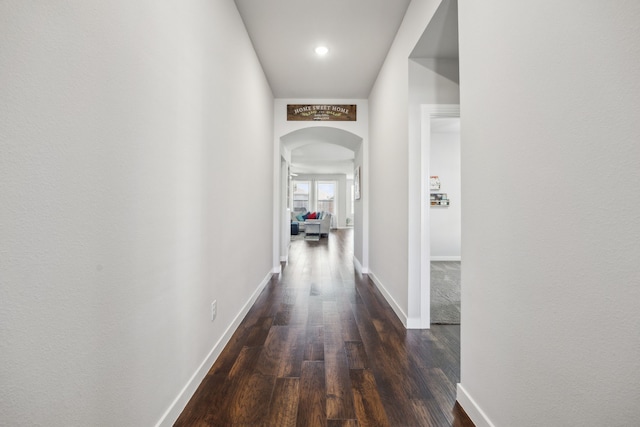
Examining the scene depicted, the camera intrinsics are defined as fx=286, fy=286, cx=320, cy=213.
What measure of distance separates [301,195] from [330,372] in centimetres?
1204

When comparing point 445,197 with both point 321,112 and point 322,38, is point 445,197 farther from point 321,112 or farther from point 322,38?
point 322,38

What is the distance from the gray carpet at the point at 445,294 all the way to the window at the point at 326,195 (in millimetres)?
8597

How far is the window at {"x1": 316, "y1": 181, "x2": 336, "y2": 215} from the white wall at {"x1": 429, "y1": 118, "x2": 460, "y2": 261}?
7.85m

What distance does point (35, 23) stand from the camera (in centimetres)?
71

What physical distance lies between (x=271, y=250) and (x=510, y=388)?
363cm

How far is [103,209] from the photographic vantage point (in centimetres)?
93

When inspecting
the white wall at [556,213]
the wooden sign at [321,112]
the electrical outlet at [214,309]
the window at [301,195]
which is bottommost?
the electrical outlet at [214,309]

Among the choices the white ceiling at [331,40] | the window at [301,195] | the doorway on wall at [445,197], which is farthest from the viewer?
the window at [301,195]

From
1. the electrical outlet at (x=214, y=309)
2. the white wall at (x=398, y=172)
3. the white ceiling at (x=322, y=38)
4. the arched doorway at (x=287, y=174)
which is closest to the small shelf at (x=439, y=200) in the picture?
the arched doorway at (x=287, y=174)

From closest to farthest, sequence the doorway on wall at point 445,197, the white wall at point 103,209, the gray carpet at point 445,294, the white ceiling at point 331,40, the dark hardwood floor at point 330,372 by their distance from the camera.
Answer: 1. the white wall at point 103,209
2. the dark hardwood floor at point 330,372
3. the white ceiling at point 331,40
4. the gray carpet at point 445,294
5. the doorway on wall at point 445,197

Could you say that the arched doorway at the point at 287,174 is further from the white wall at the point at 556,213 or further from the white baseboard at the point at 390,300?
the white wall at the point at 556,213

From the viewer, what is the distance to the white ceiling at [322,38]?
2.52m

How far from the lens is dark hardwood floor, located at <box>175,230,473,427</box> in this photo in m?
1.44

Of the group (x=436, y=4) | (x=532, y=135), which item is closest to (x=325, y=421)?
(x=532, y=135)
